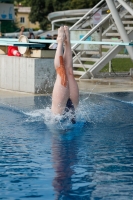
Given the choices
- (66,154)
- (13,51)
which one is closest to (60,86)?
(66,154)

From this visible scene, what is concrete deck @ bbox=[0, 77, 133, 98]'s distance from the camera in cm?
1649

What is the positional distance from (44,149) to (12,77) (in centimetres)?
842

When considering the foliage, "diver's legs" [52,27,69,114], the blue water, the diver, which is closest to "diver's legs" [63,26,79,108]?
the diver

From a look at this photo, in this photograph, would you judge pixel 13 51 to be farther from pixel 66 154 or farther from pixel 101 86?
pixel 66 154

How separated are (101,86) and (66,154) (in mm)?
9849

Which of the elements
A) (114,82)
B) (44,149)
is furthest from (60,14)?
(44,149)

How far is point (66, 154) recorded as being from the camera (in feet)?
28.3

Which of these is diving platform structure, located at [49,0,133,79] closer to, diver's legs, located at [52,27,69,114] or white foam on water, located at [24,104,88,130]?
white foam on water, located at [24,104,88,130]

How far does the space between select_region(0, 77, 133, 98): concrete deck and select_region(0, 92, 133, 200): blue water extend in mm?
2825

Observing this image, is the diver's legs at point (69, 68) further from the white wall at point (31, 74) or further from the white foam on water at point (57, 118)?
the white wall at point (31, 74)

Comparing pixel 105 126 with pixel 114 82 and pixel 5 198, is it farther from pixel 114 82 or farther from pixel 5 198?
pixel 114 82

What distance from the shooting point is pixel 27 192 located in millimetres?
6715

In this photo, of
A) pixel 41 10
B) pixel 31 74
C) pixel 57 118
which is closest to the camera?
pixel 57 118

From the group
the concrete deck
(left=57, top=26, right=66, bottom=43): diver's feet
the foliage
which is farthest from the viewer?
the foliage
